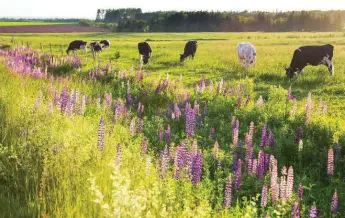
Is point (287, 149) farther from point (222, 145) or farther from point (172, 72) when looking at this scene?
point (172, 72)

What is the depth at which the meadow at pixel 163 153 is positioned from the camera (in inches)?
169

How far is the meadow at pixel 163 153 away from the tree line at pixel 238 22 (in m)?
101

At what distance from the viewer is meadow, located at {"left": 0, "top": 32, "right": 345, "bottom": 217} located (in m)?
4.29

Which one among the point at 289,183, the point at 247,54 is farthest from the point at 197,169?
the point at 247,54

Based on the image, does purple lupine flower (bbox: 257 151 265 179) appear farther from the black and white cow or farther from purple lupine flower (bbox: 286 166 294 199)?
the black and white cow

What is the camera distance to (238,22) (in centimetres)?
11356

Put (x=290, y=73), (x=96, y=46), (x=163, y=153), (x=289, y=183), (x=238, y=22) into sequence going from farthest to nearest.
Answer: (x=238, y=22) → (x=96, y=46) → (x=290, y=73) → (x=163, y=153) → (x=289, y=183)

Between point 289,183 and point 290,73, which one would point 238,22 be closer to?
point 290,73

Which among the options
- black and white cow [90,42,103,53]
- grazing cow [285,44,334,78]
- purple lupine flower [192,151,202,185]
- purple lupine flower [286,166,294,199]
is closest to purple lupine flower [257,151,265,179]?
purple lupine flower [286,166,294,199]

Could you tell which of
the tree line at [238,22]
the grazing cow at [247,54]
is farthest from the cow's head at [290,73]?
the tree line at [238,22]

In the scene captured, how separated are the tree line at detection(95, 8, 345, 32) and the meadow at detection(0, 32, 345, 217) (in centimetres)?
10076

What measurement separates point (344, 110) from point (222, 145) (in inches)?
199

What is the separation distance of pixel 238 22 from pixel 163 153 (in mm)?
112616

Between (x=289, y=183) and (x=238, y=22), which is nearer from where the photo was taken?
(x=289, y=183)
